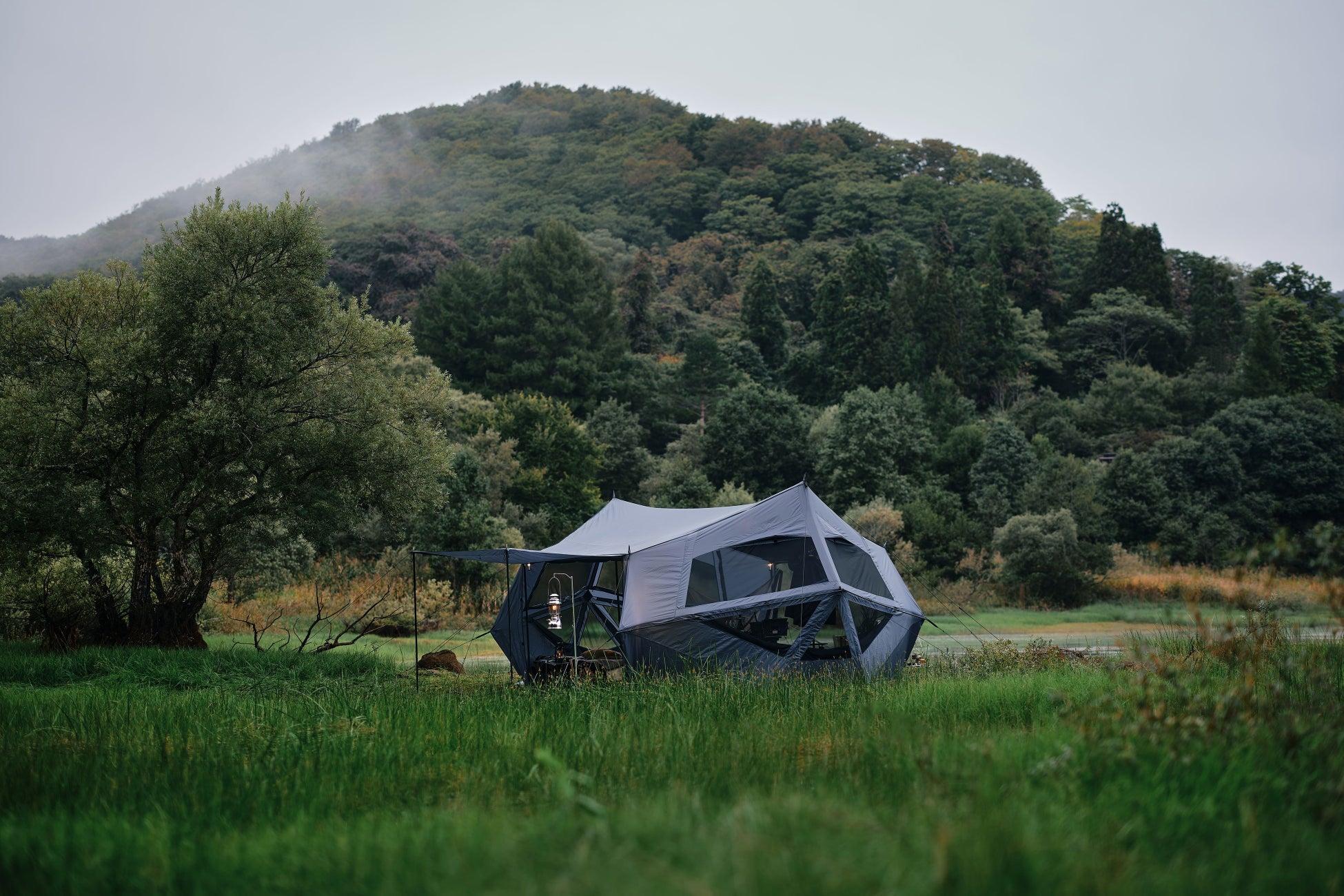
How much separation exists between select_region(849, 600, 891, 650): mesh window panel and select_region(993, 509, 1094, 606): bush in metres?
16.1

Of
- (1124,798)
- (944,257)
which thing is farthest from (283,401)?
(944,257)

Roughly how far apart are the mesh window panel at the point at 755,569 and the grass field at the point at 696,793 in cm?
484

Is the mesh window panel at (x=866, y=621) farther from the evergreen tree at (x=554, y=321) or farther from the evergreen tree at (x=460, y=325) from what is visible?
the evergreen tree at (x=460, y=325)

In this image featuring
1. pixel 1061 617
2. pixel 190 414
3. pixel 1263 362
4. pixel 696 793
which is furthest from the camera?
pixel 1263 362

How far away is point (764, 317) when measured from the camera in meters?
50.0

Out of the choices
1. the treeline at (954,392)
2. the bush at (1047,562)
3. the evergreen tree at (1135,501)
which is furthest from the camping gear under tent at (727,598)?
the evergreen tree at (1135,501)

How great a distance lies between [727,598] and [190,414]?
26.0 ft

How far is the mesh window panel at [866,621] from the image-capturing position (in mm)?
11961

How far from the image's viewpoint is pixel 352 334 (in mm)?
14531

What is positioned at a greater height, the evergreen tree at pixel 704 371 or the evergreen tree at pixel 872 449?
the evergreen tree at pixel 704 371

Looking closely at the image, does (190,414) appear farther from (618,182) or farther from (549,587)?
(618,182)

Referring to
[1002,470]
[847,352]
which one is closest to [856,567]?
[1002,470]

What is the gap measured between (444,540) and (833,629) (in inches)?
534

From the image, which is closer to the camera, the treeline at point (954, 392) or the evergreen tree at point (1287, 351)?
the treeline at point (954, 392)
